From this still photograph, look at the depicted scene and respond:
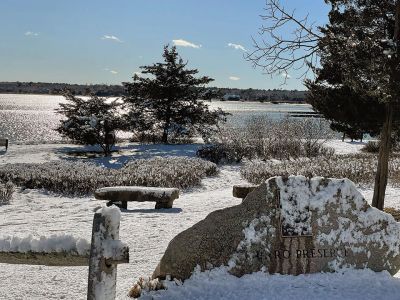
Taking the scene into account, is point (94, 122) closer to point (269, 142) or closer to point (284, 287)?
point (269, 142)

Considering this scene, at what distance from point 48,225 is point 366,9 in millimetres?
7912

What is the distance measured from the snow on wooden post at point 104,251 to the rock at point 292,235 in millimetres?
1628

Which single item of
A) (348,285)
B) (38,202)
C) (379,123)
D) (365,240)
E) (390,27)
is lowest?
(38,202)

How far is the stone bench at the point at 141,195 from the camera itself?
995 centimetres

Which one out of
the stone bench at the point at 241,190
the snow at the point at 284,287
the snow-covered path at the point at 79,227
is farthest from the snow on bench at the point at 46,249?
the stone bench at the point at 241,190

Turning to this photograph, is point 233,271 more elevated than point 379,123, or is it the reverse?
point 379,123

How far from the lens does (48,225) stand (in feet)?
28.6

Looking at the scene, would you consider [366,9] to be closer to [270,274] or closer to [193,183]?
[270,274]

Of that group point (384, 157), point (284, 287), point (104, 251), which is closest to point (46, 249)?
point (104, 251)

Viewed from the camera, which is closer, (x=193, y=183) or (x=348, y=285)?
(x=348, y=285)

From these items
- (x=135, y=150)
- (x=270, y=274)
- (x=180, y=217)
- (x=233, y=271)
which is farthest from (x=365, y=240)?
(x=135, y=150)

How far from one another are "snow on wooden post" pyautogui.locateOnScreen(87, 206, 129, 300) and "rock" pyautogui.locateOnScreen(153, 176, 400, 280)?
1.63 meters

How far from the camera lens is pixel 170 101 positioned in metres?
27.8

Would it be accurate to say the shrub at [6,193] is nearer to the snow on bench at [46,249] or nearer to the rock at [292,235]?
the rock at [292,235]
